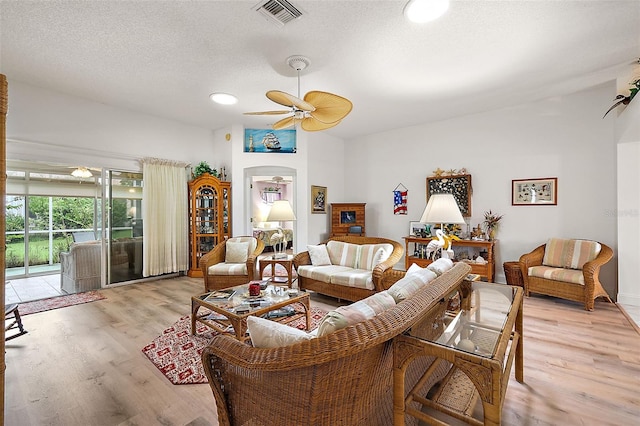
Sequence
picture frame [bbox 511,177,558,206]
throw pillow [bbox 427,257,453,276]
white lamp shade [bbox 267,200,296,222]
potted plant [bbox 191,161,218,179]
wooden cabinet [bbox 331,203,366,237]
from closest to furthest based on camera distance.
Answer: throw pillow [bbox 427,257,453,276], white lamp shade [bbox 267,200,296,222], picture frame [bbox 511,177,558,206], potted plant [bbox 191,161,218,179], wooden cabinet [bbox 331,203,366,237]

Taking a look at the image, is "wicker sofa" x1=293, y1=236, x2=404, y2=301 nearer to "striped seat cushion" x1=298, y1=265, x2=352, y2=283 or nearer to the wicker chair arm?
"striped seat cushion" x1=298, y1=265, x2=352, y2=283

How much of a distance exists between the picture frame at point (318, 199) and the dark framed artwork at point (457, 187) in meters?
2.10

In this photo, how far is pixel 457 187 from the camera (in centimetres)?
505

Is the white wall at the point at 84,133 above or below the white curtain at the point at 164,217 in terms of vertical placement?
above

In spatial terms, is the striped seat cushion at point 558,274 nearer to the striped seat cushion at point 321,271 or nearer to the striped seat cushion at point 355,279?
the striped seat cushion at point 355,279

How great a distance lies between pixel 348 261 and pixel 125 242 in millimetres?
3839

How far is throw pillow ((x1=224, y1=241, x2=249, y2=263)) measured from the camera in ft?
14.5

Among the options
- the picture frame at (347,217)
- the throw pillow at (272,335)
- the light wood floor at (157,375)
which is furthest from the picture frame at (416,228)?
the throw pillow at (272,335)

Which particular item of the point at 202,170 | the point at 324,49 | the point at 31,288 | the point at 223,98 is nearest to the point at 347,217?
the point at 202,170

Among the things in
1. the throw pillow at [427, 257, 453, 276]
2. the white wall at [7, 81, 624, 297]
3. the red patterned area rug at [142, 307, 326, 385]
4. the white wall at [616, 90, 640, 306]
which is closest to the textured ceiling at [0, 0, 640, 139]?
the white wall at [7, 81, 624, 297]

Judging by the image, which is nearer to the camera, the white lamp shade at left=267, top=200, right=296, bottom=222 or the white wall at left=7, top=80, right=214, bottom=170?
the white wall at left=7, top=80, right=214, bottom=170

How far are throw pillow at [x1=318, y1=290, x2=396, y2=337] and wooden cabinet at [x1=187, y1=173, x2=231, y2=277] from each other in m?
4.50

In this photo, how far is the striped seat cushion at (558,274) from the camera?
349 centimetres

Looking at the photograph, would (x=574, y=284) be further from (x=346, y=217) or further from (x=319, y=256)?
(x=346, y=217)
